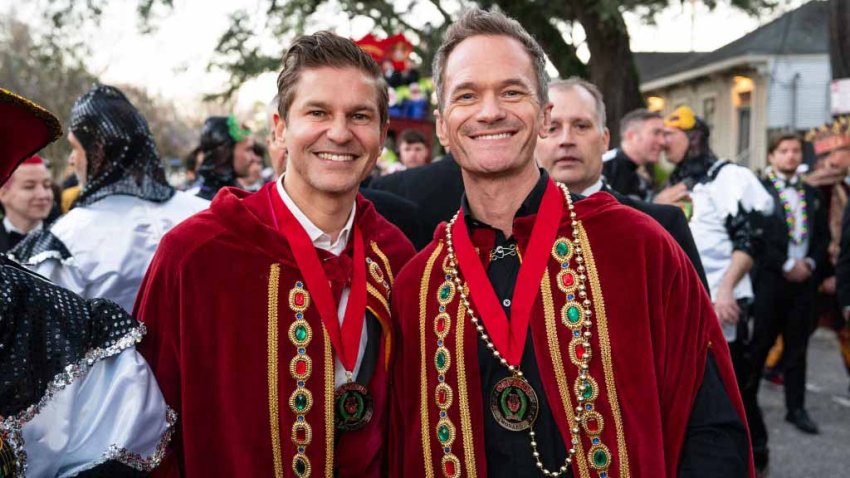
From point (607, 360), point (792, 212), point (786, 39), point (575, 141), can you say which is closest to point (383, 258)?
point (607, 360)

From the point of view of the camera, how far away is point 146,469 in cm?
207

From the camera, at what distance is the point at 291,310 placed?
8.21 ft

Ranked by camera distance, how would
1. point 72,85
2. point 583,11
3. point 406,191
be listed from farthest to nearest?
point 72,85, point 583,11, point 406,191

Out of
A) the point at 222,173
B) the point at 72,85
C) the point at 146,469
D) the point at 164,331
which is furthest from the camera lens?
the point at 72,85

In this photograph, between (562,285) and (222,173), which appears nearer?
(562,285)

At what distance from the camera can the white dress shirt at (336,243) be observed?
8.42 ft

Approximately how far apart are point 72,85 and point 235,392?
92.2 feet

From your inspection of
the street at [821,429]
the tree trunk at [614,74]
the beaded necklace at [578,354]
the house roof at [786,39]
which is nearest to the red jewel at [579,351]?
the beaded necklace at [578,354]

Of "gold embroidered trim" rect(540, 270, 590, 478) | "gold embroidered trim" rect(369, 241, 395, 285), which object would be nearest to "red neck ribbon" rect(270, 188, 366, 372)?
"gold embroidered trim" rect(369, 241, 395, 285)

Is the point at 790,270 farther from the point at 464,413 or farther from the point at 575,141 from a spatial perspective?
the point at 464,413

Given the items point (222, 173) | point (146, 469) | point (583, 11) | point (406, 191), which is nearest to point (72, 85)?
point (583, 11)

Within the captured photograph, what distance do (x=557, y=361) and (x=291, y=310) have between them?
2.76 ft

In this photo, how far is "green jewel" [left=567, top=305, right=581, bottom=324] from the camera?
2229mm

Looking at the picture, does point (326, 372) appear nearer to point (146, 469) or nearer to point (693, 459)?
point (146, 469)
